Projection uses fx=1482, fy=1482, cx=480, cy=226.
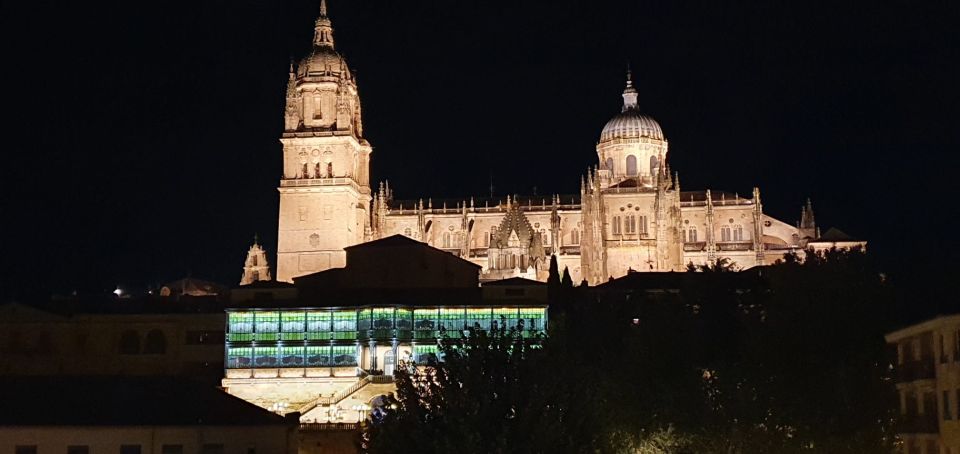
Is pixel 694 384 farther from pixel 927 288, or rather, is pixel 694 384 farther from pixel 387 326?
pixel 387 326

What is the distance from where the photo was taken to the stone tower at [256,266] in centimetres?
12912

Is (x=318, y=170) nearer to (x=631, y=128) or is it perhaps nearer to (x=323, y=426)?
(x=631, y=128)

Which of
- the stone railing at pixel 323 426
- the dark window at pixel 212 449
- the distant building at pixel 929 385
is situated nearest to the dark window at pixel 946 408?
the distant building at pixel 929 385

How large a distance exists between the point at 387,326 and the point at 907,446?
45.9 m

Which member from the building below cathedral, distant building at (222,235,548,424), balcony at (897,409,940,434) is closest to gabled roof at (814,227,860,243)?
the building below cathedral

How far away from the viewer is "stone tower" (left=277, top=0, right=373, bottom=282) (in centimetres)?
12744

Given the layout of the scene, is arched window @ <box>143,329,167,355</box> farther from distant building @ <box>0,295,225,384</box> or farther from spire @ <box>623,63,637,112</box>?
spire @ <box>623,63,637,112</box>

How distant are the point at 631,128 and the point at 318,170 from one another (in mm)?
30495

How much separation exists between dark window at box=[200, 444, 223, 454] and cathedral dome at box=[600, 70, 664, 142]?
81.9m

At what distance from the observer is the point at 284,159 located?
13038 centimetres

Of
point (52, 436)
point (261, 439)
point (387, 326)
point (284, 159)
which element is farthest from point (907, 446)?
point (284, 159)

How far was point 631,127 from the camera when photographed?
459 ft

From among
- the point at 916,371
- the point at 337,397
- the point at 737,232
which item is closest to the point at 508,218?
the point at 737,232

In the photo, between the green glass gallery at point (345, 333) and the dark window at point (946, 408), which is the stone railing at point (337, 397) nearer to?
the green glass gallery at point (345, 333)
